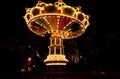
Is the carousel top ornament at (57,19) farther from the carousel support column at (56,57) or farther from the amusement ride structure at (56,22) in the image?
the carousel support column at (56,57)

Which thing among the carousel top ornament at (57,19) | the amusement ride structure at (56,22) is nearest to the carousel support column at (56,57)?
the amusement ride structure at (56,22)

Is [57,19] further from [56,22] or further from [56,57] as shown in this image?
[56,57]

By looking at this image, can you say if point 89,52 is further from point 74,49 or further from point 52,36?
point 52,36

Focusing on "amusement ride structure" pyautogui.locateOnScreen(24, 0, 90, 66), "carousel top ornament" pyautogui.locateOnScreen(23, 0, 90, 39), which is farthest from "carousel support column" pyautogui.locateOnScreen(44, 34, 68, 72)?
"carousel top ornament" pyautogui.locateOnScreen(23, 0, 90, 39)

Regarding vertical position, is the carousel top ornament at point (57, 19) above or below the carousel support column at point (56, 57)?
above

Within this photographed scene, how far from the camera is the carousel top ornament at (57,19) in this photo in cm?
741

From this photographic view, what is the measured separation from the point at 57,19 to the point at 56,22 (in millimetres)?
210

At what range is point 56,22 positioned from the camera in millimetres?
7918

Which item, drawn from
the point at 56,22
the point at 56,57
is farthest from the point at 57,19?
the point at 56,57

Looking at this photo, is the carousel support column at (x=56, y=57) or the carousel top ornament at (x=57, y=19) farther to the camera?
the carousel support column at (x=56, y=57)

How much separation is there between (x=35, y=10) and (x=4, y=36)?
109 inches

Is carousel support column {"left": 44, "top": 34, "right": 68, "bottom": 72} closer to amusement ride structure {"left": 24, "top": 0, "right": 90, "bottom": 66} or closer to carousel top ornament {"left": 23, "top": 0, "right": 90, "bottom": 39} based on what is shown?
amusement ride structure {"left": 24, "top": 0, "right": 90, "bottom": 66}

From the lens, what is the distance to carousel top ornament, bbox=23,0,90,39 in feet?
24.3

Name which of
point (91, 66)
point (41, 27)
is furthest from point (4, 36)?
point (91, 66)
